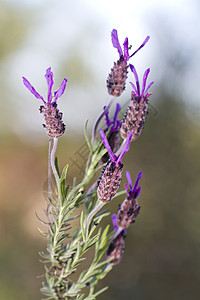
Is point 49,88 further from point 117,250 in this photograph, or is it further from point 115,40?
point 117,250

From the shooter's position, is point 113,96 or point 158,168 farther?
point 158,168

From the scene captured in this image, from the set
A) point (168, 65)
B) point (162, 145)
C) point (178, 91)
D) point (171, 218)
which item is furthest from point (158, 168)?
point (168, 65)

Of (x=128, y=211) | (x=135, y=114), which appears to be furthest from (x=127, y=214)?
(x=135, y=114)

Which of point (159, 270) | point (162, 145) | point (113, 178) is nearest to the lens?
point (113, 178)

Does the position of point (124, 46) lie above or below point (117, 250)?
above

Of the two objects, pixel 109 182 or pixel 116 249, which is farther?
pixel 116 249

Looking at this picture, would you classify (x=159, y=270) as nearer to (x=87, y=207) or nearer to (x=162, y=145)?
(x=162, y=145)
